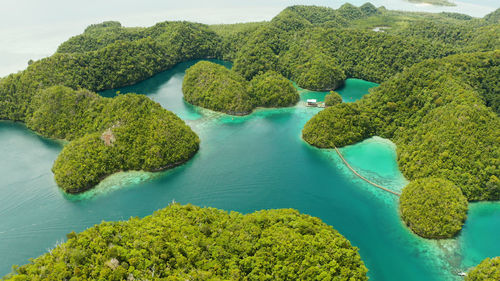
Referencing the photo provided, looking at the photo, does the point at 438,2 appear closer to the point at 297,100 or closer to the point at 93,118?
the point at 297,100

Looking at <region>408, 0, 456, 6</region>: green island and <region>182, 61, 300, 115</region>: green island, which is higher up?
<region>408, 0, 456, 6</region>: green island

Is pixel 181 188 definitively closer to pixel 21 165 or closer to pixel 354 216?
pixel 354 216

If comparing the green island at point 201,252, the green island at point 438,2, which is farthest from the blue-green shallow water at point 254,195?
the green island at point 438,2

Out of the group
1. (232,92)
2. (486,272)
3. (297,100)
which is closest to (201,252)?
(486,272)

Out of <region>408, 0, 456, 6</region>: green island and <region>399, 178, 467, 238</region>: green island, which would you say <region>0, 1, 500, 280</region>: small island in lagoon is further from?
<region>408, 0, 456, 6</region>: green island

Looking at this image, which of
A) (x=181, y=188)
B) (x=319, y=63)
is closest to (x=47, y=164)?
(x=181, y=188)

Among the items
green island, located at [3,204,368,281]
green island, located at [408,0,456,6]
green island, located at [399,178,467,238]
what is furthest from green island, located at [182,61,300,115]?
green island, located at [408,0,456,6]
